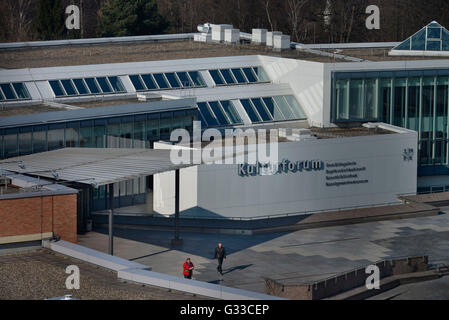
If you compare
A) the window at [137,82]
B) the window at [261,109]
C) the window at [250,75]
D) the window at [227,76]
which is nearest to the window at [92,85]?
the window at [137,82]

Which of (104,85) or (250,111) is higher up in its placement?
(104,85)

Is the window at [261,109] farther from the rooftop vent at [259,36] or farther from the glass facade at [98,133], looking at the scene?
the rooftop vent at [259,36]

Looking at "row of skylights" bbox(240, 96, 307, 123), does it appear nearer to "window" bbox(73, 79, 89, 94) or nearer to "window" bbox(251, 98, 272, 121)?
"window" bbox(251, 98, 272, 121)

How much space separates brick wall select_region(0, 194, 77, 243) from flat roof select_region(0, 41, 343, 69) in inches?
936

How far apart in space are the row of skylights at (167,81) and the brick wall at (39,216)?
949 inches

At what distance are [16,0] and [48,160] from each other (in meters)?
66.8

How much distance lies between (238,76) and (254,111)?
15.0 ft

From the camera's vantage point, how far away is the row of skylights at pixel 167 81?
2418 inches

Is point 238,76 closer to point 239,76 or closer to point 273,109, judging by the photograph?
point 239,76

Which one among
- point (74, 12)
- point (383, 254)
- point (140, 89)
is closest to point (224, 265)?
point (383, 254)

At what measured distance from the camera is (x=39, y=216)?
121ft

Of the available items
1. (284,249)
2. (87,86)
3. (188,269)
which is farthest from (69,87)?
(188,269)

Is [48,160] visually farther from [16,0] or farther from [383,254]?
[16,0]

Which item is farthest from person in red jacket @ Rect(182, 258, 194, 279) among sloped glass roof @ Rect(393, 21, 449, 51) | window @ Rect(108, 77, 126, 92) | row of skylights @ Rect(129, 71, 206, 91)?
sloped glass roof @ Rect(393, 21, 449, 51)
